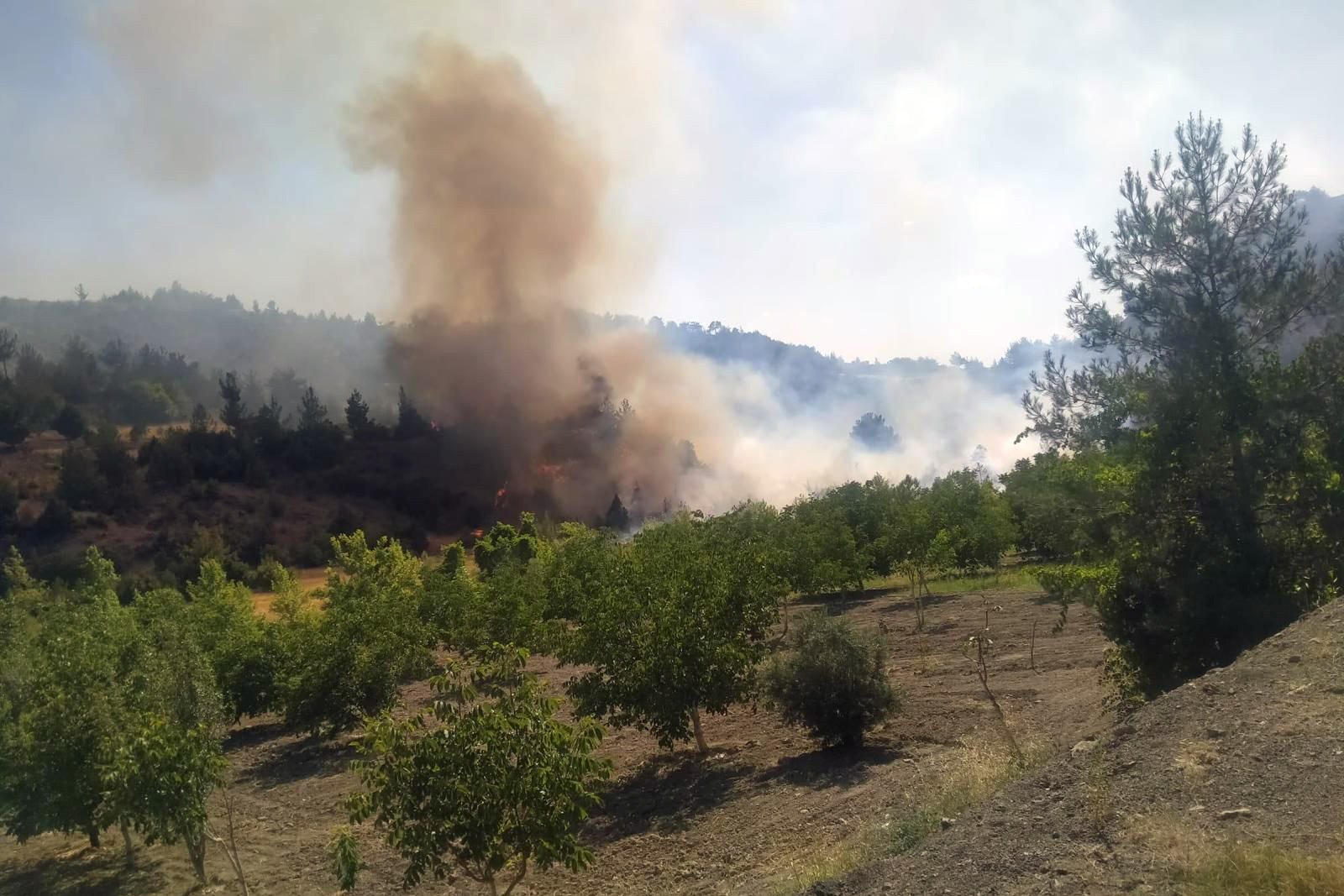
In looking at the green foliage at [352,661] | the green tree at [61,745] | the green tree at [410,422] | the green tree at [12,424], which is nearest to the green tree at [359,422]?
the green tree at [410,422]

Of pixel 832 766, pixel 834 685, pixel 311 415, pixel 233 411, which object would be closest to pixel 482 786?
pixel 832 766

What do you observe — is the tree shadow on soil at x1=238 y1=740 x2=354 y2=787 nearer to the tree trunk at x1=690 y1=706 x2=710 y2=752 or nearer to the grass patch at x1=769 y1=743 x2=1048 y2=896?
the tree trunk at x1=690 y1=706 x2=710 y2=752

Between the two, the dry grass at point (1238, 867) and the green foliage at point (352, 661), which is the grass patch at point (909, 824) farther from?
the green foliage at point (352, 661)

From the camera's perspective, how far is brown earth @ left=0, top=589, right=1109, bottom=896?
10797mm

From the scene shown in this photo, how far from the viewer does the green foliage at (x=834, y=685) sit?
13875mm

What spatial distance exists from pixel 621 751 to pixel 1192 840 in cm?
1264

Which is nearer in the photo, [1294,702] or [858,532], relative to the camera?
[1294,702]

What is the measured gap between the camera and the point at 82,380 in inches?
3543

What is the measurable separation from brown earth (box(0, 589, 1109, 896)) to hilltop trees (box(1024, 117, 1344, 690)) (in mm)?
1826

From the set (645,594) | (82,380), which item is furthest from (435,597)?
(82,380)

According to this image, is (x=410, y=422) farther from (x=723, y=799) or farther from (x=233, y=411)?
(x=723, y=799)

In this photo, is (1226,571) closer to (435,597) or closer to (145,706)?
(145,706)

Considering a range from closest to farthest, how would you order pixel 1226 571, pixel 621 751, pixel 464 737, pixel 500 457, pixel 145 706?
1. pixel 464 737
2. pixel 1226 571
3. pixel 145 706
4. pixel 621 751
5. pixel 500 457

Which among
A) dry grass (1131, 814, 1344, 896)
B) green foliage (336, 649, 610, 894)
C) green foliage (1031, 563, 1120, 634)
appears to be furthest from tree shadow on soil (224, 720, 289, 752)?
dry grass (1131, 814, 1344, 896)
